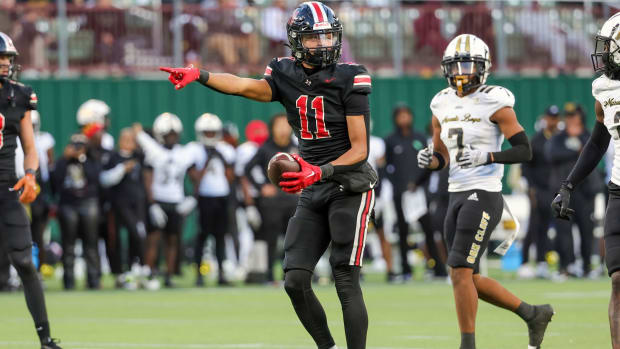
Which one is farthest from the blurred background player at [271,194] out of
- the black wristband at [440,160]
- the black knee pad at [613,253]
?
the black knee pad at [613,253]

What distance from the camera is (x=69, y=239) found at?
14977mm

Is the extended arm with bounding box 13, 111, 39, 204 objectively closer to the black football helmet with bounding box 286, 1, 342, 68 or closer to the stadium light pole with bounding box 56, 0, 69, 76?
the black football helmet with bounding box 286, 1, 342, 68

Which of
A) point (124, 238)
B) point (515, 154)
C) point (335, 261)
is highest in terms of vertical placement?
point (515, 154)

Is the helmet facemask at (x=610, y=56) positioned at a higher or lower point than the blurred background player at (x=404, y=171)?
higher

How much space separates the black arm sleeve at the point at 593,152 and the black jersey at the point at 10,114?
386 centimetres

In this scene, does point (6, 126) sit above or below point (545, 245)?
above

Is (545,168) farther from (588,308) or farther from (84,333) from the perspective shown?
(84,333)

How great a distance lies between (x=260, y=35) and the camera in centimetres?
2073

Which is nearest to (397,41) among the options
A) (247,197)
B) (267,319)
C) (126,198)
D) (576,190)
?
(576,190)

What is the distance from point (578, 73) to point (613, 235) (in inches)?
629

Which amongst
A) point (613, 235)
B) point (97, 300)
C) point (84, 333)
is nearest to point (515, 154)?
point (613, 235)

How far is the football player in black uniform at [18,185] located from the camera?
8.40 meters

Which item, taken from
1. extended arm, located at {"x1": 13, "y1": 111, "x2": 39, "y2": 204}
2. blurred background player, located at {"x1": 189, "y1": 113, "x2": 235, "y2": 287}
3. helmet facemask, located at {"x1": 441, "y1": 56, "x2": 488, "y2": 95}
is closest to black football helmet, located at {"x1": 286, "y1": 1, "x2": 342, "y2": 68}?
helmet facemask, located at {"x1": 441, "y1": 56, "x2": 488, "y2": 95}

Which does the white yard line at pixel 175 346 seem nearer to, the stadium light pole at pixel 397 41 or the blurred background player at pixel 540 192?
the blurred background player at pixel 540 192
